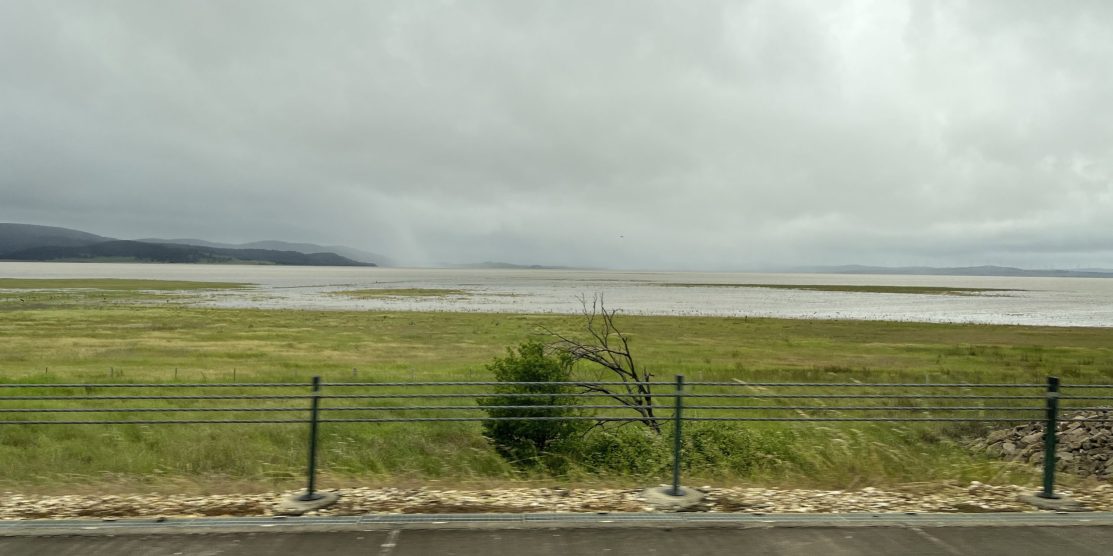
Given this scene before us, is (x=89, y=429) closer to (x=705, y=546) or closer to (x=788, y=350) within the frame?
(x=705, y=546)

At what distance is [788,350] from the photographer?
124 ft

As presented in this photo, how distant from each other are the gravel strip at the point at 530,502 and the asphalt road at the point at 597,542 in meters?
0.62

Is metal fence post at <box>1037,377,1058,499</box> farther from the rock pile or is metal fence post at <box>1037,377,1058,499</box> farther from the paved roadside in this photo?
the rock pile

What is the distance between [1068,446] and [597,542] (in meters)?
15.0

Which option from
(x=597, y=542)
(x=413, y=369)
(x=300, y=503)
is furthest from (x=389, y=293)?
(x=597, y=542)

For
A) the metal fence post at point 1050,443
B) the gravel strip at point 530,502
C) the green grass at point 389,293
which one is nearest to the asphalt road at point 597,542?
the gravel strip at point 530,502

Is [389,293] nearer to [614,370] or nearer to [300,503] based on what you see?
[614,370]

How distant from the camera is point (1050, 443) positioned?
22.9ft

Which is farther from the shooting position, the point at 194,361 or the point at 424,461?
the point at 194,361

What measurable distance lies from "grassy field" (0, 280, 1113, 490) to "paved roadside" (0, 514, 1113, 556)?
67.3 inches

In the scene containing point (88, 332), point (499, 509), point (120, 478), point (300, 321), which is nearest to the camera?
point (499, 509)

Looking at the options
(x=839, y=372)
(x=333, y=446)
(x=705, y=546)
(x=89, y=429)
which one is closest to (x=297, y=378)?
(x=89, y=429)

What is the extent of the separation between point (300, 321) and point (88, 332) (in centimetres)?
1411

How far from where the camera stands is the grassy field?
9.14 metres
